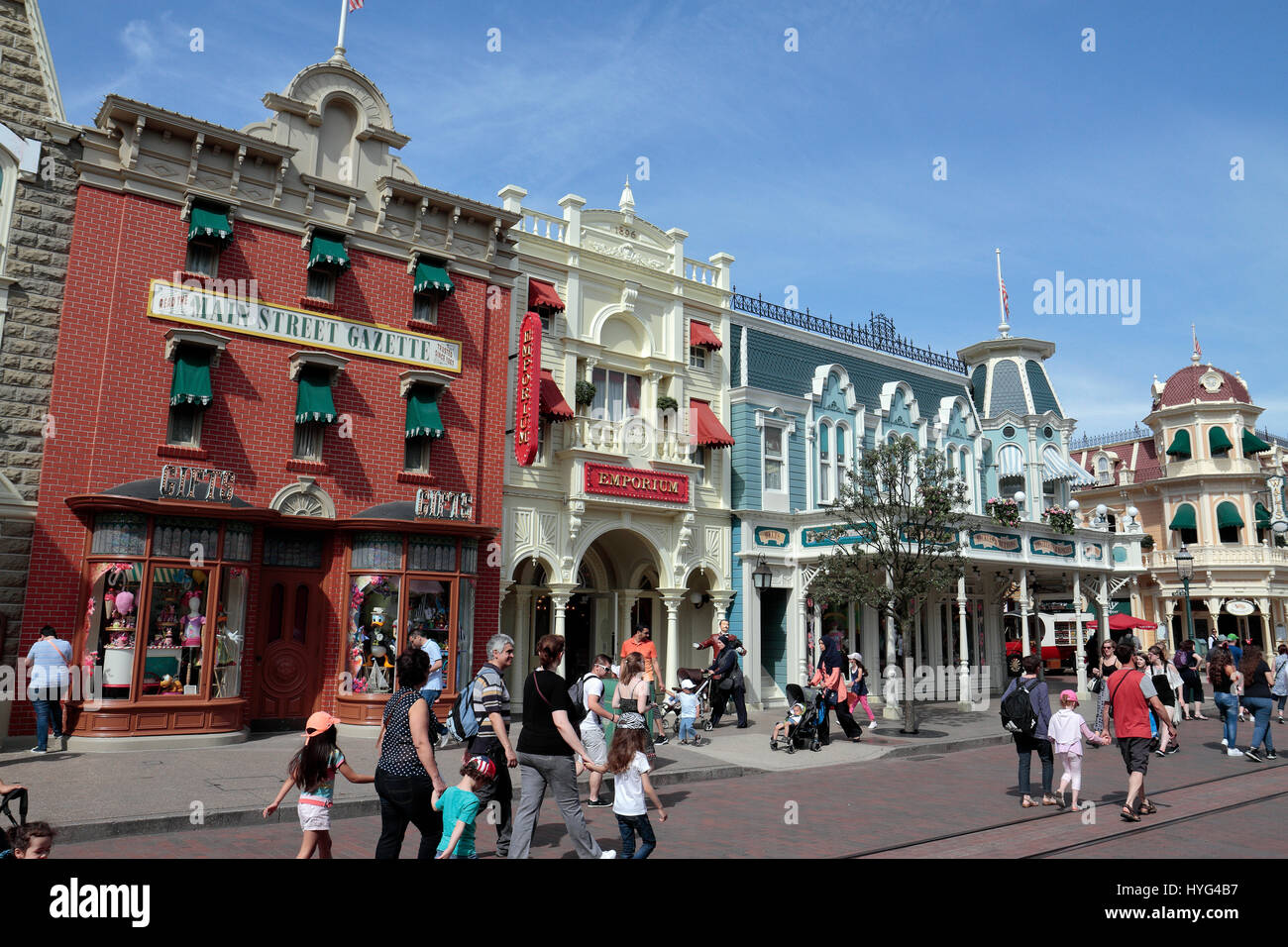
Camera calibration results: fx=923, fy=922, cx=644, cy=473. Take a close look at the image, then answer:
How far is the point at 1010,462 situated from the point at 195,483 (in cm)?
2582

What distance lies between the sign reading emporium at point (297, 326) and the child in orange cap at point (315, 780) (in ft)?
40.9

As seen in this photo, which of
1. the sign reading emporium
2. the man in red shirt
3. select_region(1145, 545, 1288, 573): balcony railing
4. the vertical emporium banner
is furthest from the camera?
select_region(1145, 545, 1288, 573): balcony railing

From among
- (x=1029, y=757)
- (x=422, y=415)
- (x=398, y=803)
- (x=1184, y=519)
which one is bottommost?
(x=1029, y=757)

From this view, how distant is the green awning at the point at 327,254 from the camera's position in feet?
58.2

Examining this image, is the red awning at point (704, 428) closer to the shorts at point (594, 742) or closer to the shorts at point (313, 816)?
the shorts at point (594, 742)

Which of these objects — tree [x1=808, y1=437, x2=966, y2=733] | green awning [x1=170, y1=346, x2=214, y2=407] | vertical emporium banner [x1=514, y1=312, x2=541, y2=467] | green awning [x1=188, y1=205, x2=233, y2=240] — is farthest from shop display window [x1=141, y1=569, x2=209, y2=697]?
tree [x1=808, y1=437, x2=966, y2=733]

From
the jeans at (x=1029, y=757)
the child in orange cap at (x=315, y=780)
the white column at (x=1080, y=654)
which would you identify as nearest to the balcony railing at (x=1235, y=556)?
the white column at (x=1080, y=654)

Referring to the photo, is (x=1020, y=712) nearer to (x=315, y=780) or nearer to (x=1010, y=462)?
(x=315, y=780)

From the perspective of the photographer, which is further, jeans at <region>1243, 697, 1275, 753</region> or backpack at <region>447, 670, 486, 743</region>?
jeans at <region>1243, 697, 1275, 753</region>

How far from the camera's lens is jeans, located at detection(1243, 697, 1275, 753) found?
14828 millimetres

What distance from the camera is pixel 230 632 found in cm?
1578

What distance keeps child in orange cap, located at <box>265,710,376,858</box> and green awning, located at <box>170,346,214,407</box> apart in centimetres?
1141

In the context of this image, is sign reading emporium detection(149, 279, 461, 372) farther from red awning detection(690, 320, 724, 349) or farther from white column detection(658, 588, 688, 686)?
white column detection(658, 588, 688, 686)

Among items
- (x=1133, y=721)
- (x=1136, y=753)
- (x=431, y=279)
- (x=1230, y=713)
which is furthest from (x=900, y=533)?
(x=431, y=279)
